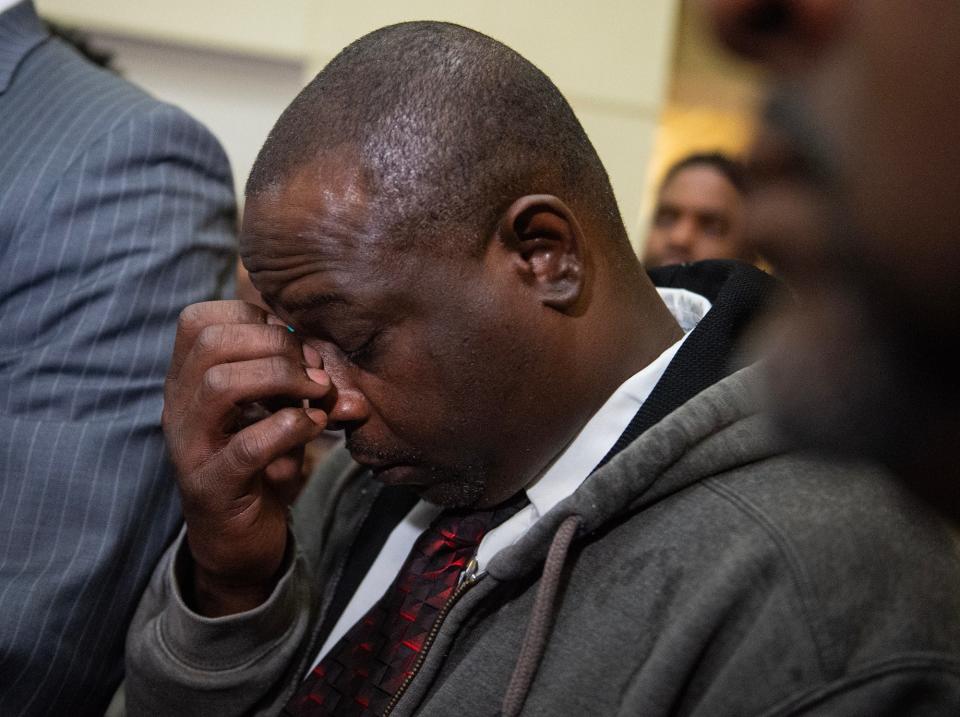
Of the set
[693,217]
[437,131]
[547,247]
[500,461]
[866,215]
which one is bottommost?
[693,217]

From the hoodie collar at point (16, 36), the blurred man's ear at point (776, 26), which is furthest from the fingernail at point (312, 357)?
the blurred man's ear at point (776, 26)

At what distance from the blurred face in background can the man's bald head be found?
1.63 m

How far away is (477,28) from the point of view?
9.92 ft

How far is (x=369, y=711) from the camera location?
1.07 m

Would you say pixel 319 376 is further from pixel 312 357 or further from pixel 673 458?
pixel 673 458

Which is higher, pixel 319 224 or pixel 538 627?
pixel 319 224

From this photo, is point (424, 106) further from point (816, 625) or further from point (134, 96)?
point (816, 625)

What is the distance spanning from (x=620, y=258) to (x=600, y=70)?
7.07 feet

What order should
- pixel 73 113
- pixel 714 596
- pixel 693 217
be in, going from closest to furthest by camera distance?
pixel 714 596 → pixel 73 113 → pixel 693 217

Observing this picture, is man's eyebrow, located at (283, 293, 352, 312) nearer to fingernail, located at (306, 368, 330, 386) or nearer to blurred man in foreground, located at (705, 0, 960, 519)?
fingernail, located at (306, 368, 330, 386)

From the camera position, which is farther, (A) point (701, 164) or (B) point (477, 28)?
(B) point (477, 28)

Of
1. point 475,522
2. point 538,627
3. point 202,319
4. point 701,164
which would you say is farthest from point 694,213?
point 538,627

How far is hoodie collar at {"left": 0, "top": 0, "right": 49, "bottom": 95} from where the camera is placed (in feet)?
4.23

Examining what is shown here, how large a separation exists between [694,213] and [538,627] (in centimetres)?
200
